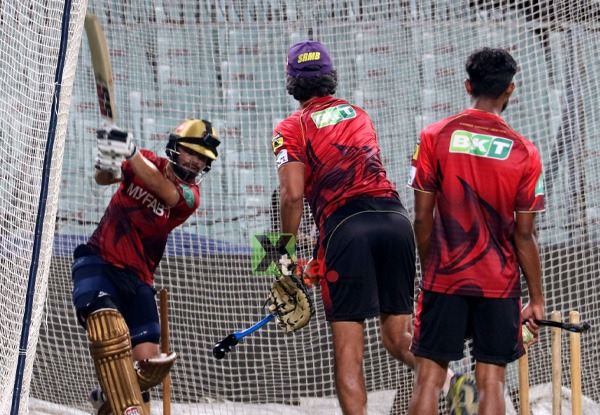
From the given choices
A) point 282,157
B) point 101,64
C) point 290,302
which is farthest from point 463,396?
point 101,64

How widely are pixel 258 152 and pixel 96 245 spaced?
1.97 m

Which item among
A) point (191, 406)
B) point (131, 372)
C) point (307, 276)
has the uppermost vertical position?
point (307, 276)

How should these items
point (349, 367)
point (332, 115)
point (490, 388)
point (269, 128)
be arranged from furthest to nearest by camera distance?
point (269, 128) → point (332, 115) → point (349, 367) → point (490, 388)

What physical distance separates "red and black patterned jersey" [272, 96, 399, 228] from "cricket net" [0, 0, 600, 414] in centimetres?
207

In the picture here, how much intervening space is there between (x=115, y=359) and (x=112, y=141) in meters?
1.04

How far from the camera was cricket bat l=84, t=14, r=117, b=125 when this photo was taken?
4801mm

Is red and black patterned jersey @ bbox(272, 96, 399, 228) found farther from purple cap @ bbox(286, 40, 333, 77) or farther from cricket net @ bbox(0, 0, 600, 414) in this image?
cricket net @ bbox(0, 0, 600, 414)

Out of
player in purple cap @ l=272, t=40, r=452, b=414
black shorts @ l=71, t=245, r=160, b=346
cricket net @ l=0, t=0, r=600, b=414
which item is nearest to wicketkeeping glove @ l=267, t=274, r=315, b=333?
player in purple cap @ l=272, t=40, r=452, b=414

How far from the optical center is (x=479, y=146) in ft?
14.1

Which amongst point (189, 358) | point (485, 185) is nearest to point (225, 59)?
point (189, 358)

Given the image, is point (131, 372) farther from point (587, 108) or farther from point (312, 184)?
point (587, 108)

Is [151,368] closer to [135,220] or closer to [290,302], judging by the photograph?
[135,220]

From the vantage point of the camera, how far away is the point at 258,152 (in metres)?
7.50

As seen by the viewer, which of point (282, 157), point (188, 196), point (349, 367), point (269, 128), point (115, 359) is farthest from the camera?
point (269, 128)
